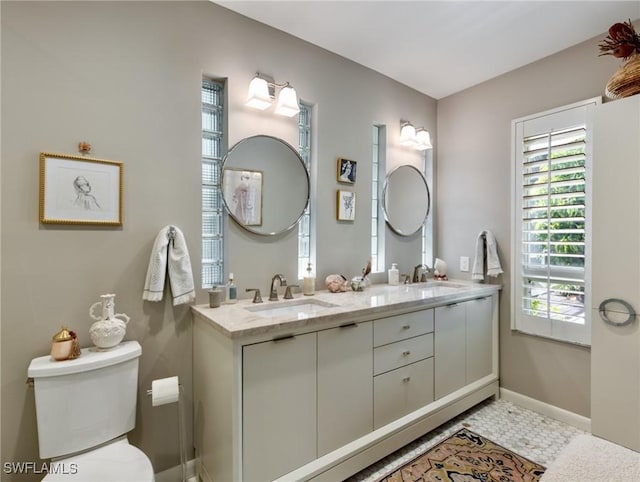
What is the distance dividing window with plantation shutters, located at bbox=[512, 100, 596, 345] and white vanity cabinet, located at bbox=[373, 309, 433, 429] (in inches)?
39.1

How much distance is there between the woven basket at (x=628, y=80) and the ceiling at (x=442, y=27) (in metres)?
0.49

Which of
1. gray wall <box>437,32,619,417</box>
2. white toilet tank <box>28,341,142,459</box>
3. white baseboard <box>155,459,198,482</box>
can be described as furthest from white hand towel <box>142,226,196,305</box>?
gray wall <box>437,32,619,417</box>

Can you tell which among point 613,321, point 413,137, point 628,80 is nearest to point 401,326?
point 613,321

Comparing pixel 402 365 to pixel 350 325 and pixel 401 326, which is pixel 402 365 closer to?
pixel 401 326

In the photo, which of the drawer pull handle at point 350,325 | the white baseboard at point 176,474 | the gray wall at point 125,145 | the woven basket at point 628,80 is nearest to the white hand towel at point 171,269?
the gray wall at point 125,145

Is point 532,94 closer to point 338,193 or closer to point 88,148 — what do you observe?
point 338,193

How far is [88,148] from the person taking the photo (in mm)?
1576

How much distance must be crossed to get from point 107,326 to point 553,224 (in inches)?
115

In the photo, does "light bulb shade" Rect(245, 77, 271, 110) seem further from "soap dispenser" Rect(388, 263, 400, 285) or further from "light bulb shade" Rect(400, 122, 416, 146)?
"soap dispenser" Rect(388, 263, 400, 285)

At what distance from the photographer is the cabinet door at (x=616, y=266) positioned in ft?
5.53

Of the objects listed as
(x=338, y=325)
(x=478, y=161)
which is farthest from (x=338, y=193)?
(x=478, y=161)

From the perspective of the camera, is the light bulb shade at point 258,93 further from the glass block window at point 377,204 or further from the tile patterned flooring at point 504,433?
the tile patterned flooring at point 504,433

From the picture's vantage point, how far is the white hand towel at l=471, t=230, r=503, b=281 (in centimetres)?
270

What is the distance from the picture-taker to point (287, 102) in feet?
6.84
